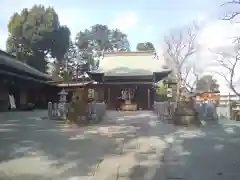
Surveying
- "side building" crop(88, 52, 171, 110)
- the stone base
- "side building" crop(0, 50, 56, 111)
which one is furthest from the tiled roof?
"side building" crop(0, 50, 56, 111)

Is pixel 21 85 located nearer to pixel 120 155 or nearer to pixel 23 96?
pixel 23 96

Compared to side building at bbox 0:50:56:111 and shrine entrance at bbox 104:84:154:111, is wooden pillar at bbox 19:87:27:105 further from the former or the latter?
shrine entrance at bbox 104:84:154:111

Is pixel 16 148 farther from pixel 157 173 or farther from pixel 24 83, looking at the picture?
pixel 24 83

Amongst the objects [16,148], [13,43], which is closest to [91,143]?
[16,148]

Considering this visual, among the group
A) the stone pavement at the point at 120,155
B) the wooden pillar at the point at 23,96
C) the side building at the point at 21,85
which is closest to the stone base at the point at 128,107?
the side building at the point at 21,85

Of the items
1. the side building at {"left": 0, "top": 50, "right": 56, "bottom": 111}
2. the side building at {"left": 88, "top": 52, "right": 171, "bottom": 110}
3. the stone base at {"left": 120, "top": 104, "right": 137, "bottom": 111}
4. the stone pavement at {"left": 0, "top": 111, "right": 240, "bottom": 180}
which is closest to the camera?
the stone pavement at {"left": 0, "top": 111, "right": 240, "bottom": 180}

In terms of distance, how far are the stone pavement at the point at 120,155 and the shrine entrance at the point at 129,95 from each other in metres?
17.4

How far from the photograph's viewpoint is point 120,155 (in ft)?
23.9

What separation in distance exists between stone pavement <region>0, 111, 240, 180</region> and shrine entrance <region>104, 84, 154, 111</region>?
17378 mm

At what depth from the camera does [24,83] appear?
2764 cm

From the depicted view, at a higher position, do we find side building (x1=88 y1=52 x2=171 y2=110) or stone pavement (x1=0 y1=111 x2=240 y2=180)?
side building (x1=88 y1=52 x2=171 y2=110)

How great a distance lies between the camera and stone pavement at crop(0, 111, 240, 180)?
584 cm

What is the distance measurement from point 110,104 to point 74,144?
769 inches

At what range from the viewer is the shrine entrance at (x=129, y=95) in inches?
1097
